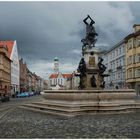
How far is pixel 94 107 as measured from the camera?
20.0 m

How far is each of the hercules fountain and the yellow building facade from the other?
4562 centimetres

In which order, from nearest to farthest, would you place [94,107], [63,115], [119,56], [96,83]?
1. [63,115]
2. [94,107]
3. [96,83]
4. [119,56]

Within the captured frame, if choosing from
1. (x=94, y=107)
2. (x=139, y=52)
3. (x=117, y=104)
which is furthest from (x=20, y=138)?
(x=139, y=52)

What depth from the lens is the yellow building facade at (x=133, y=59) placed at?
71.4 meters

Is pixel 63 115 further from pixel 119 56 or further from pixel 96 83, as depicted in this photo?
pixel 119 56

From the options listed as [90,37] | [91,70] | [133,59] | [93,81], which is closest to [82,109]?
[93,81]

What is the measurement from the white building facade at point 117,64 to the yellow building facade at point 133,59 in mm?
4990

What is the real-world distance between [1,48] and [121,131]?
70505mm

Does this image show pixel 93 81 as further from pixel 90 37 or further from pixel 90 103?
pixel 90 103

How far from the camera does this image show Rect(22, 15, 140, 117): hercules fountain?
19.8m

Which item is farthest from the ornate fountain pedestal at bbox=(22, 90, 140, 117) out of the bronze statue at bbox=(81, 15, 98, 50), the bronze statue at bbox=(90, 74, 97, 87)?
the bronze statue at bbox=(81, 15, 98, 50)

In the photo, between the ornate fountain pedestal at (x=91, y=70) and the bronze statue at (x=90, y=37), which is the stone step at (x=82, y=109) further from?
the bronze statue at (x=90, y=37)

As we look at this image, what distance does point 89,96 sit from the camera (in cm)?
2058

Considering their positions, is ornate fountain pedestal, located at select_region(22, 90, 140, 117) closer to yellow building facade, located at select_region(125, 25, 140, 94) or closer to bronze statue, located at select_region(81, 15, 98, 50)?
bronze statue, located at select_region(81, 15, 98, 50)
